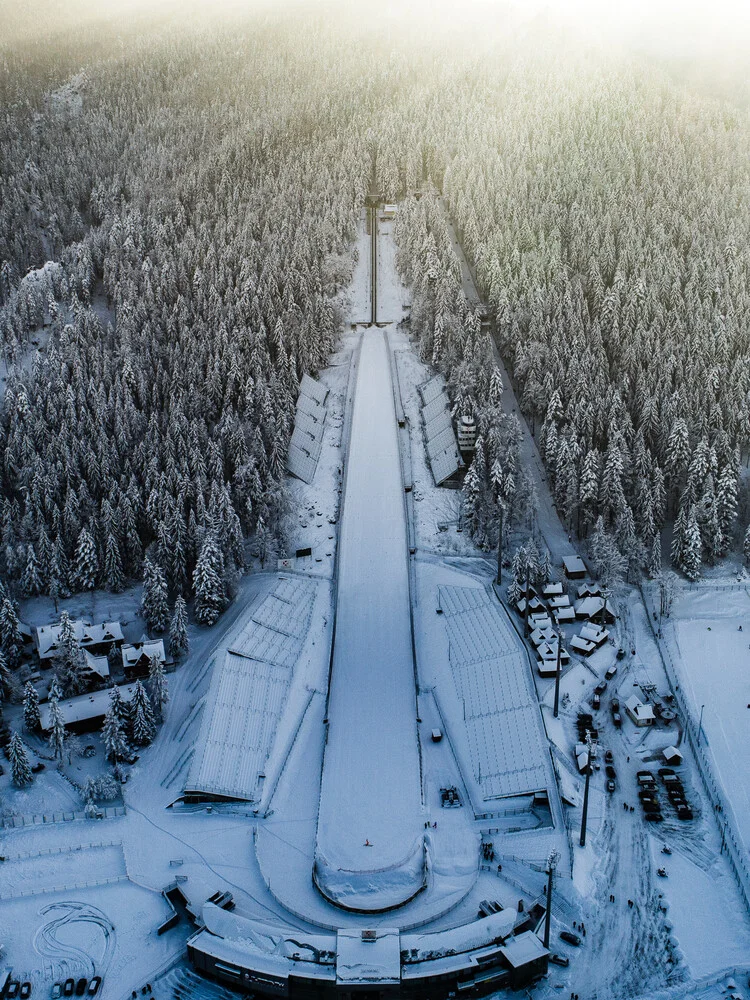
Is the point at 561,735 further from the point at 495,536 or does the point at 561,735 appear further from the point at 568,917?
the point at 495,536

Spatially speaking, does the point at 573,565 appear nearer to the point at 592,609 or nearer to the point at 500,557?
the point at 592,609

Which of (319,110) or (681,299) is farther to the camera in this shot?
(319,110)

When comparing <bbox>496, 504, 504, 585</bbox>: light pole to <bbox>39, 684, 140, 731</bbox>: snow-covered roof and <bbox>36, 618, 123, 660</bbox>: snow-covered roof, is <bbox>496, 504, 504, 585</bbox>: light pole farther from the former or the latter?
<bbox>39, 684, 140, 731</bbox>: snow-covered roof

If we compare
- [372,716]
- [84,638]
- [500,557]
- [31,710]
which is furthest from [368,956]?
[500,557]

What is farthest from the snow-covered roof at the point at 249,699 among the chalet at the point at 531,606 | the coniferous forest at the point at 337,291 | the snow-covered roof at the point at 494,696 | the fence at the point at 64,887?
the chalet at the point at 531,606

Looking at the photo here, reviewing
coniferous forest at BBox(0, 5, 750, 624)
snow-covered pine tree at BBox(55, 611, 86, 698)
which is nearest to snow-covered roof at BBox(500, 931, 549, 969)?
snow-covered pine tree at BBox(55, 611, 86, 698)

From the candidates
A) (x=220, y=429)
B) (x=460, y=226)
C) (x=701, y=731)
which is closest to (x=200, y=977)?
(x=701, y=731)
